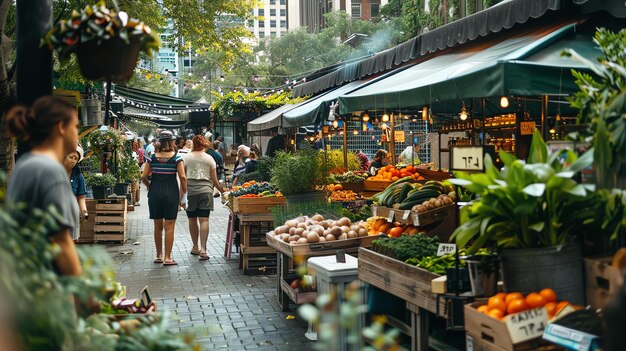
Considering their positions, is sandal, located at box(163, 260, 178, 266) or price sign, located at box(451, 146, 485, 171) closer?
price sign, located at box(451, 146, 485, 171)

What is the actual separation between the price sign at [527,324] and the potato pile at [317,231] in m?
3.75

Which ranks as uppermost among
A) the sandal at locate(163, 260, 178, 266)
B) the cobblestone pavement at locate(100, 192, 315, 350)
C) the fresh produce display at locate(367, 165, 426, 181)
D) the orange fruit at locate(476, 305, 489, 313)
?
the fresh produce display at locate(367, 165, 426, 181)

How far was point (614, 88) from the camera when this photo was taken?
4395 mm

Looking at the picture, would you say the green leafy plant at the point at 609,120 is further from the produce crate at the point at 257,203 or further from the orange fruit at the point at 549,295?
the produce crate at the point at 257,203

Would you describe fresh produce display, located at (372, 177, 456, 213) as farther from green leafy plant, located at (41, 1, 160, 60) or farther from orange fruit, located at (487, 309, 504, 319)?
green leafy plant, located at (41, 1, 160, 60)

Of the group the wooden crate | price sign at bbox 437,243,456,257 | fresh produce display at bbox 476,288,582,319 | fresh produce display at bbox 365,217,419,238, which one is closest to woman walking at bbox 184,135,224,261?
the wooden crate

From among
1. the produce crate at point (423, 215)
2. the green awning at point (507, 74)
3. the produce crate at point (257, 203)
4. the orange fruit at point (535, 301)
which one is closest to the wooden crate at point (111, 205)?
the produce crate at point (257, 203)

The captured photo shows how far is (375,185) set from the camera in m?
11.9

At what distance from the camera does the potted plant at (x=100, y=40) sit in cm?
420

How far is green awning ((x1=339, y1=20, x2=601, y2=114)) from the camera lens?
18.7 ft

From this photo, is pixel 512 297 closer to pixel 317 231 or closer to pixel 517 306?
pixel 517 306

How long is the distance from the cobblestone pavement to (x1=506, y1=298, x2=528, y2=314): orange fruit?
7.42 feet

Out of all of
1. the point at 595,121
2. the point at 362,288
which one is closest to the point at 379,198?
the point at 362,288

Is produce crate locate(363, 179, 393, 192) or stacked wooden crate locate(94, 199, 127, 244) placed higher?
produce crate locate(363, 179, 393, 192)
